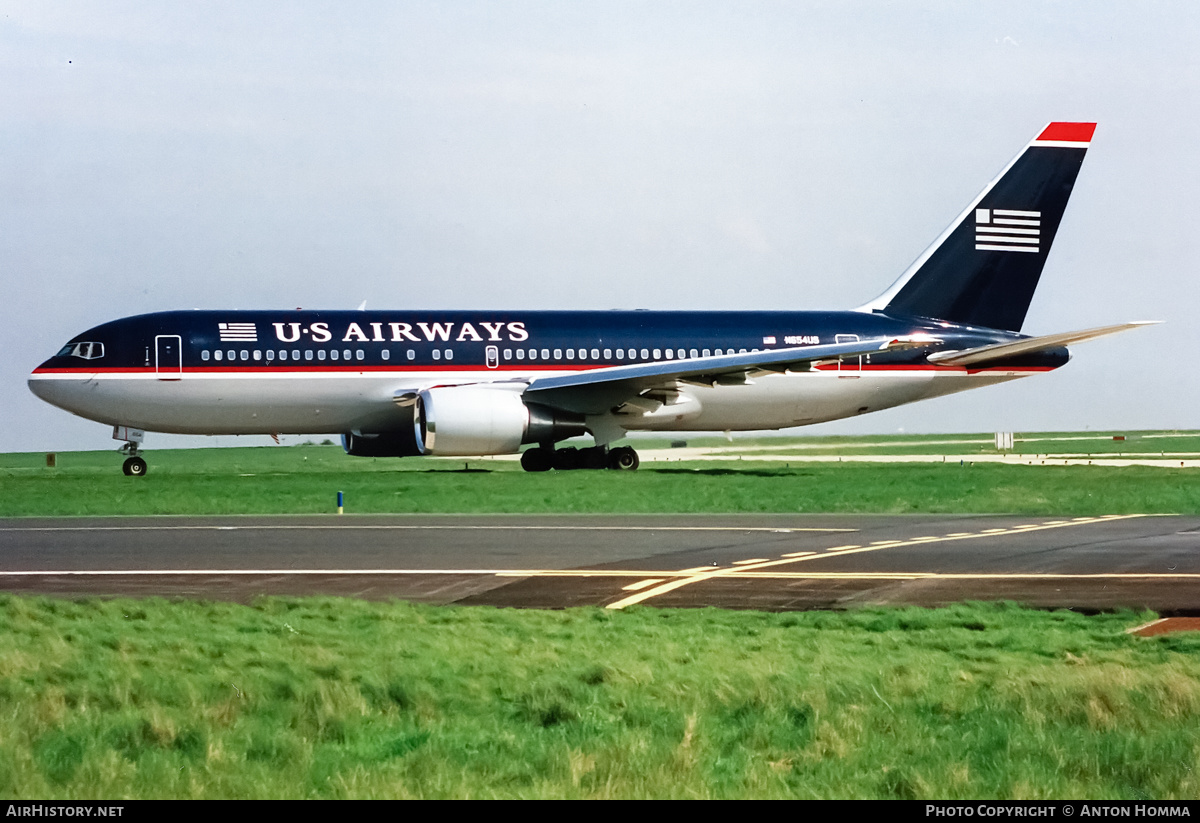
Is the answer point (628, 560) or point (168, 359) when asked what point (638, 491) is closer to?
point (628, 560)

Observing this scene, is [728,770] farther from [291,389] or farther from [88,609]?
[291,389]

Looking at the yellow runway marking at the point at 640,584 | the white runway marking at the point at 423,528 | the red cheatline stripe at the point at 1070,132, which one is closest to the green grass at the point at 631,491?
the white runway marking at the point at 423,528

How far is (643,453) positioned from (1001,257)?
16133mm

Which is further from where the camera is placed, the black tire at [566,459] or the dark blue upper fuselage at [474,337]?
the black tire at [566,459]

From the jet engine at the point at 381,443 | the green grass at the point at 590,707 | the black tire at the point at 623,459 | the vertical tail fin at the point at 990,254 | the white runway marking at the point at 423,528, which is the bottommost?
the green grass at the point at 590,707

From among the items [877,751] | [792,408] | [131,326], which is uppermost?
[131,326]

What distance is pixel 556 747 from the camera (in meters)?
7.38

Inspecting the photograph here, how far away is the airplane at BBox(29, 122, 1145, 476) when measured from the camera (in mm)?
35781

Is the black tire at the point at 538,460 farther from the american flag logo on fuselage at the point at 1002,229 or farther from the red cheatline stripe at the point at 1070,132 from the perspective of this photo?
the red cheatline stripe at the point at 1070,132

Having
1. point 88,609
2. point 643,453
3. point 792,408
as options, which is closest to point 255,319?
point 792,408

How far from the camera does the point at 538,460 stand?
3844cm

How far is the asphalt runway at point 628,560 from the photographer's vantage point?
46.3ft

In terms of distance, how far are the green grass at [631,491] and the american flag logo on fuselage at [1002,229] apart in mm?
8270

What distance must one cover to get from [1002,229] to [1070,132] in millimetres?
3976
